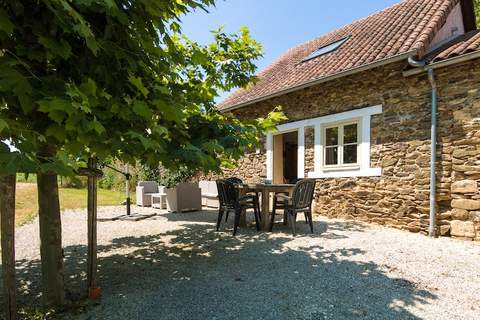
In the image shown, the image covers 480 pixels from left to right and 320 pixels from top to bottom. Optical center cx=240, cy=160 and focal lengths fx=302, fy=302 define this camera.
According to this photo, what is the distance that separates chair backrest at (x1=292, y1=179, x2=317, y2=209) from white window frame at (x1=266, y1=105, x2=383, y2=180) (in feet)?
5.59

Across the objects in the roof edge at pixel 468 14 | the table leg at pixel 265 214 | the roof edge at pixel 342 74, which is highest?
the roof edge at pixel 468 14

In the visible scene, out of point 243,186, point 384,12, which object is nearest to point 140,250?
point 243,186

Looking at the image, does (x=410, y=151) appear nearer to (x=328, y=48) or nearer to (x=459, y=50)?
(x=459, y=50)

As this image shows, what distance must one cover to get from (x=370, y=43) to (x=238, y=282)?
22.2 ft

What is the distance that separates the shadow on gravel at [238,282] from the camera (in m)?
2.62

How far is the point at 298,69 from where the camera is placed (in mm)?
9180

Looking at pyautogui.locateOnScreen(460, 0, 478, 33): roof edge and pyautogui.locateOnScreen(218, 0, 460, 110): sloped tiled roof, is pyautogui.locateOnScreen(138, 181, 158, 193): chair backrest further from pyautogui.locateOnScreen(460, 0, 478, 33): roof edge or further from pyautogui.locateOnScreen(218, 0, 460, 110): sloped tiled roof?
pyautogui.locateOnScreen(460, 0, 478, 33): roof edge

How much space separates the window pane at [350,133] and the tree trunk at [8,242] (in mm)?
6559

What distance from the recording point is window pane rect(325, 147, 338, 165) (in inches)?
294

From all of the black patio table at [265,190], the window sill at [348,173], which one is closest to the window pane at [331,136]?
the window sill at [348,173]

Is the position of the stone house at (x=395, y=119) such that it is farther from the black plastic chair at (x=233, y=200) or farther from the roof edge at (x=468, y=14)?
the black plastic chair at (x=233, y=200)

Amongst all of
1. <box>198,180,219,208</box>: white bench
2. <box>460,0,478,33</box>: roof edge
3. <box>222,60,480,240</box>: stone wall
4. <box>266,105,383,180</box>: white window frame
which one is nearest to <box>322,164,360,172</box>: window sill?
<box>266,105,383,180</box>: white window frame

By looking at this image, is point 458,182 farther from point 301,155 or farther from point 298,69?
point 298,69

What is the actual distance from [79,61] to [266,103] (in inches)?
290
